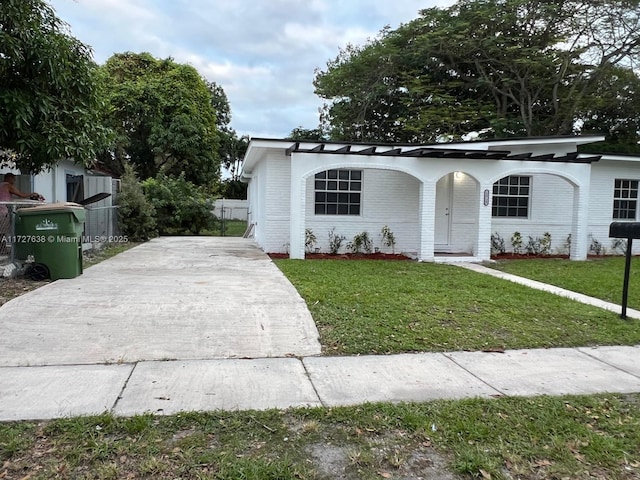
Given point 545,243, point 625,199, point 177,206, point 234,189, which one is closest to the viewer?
point 545,243

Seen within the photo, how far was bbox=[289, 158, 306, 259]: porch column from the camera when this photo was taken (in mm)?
11344

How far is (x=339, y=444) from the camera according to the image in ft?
9.66

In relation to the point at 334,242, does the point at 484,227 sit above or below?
above

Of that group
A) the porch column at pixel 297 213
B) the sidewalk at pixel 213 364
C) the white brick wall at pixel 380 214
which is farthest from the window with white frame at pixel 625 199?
the porch column at pixel 297 213

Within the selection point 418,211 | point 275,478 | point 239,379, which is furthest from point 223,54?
point 275,478

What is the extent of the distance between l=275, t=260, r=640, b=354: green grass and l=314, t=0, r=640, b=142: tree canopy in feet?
49.6

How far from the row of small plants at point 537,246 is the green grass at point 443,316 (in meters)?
5.04

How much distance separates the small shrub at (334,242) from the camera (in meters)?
12.8

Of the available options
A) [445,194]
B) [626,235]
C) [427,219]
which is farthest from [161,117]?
[626,235]

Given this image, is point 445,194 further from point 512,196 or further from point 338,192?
point 338,192

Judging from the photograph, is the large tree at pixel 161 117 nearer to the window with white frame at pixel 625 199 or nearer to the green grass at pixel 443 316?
the green grass at pixel 443 316

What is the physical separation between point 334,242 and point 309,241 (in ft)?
2.42

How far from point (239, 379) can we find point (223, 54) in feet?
55.9

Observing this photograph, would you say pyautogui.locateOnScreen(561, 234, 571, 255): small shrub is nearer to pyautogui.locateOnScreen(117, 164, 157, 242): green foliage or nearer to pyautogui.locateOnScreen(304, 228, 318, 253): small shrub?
pyautogui.locateOnScreen(304, 228, 318, 253): small shrub
